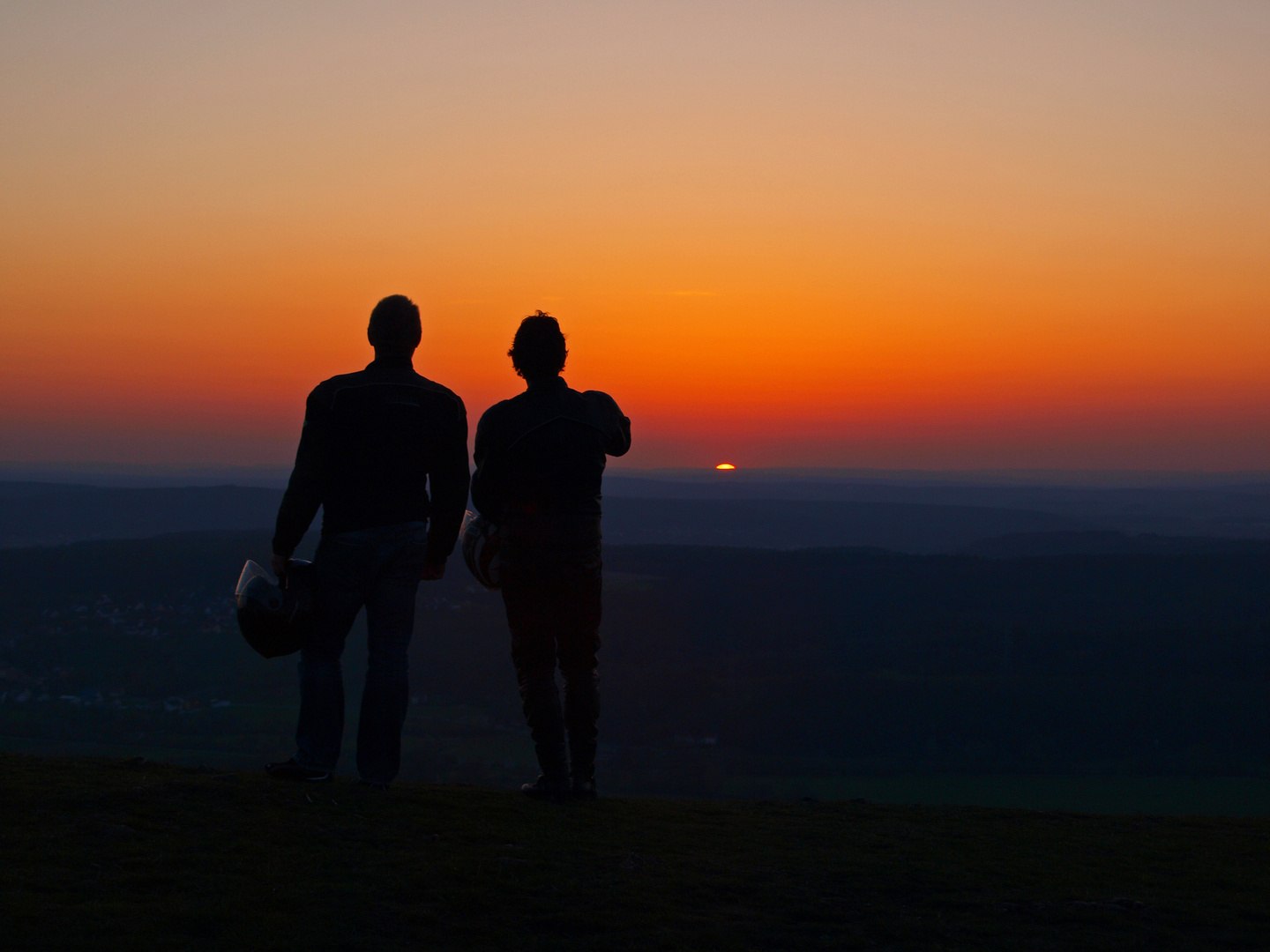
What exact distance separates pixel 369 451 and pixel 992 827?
4.53 meters

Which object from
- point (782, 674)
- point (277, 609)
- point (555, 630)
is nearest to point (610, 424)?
point (555, 630)

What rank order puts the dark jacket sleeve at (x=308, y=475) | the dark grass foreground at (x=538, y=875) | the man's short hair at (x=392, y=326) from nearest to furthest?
the dark grass foreground at (x=538, y=875), the dark jacket sleeve at (x=308, y=475), the man's short hair at (x=392, y=326)

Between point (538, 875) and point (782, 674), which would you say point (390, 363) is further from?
point (782, 674)

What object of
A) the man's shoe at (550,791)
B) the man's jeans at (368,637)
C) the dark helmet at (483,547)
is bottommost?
the man's shoe at (550,791)

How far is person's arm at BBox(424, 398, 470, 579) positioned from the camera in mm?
6273

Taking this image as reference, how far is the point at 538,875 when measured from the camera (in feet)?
15.8

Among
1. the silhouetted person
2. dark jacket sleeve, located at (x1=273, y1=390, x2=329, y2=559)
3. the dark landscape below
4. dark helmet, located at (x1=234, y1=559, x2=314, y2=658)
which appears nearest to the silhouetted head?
the silhouetted person

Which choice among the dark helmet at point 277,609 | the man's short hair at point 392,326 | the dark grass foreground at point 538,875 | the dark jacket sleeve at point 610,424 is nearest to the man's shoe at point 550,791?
the dark grass foreground at point 538,875

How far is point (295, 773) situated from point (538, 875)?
198 centimetres

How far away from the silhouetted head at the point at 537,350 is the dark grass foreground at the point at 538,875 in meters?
2.61

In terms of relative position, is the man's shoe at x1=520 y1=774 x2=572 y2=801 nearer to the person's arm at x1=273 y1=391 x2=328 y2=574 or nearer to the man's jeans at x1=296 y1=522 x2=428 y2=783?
the man's jeans at x1=296 y1=522 x2=428 y2=783

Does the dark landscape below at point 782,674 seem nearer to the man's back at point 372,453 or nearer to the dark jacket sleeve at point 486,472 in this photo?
the dark jacket sleeve at point 486,472

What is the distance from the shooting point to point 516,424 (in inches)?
253

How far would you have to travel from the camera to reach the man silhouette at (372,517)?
237 inches
